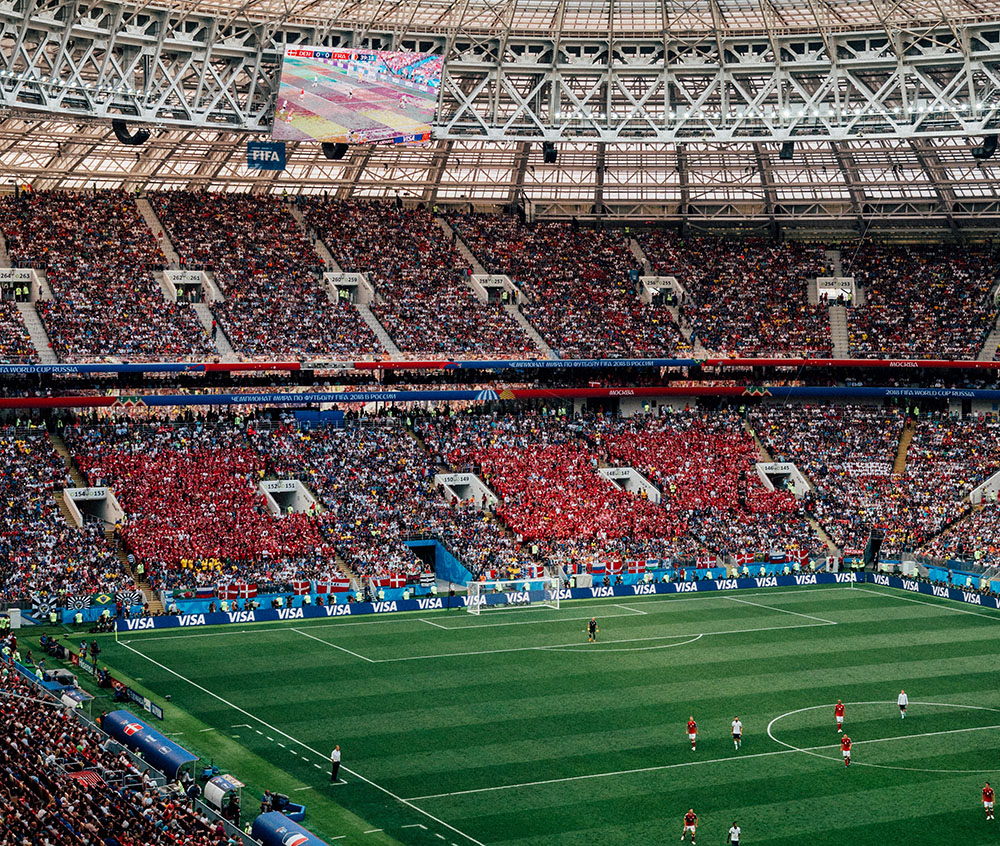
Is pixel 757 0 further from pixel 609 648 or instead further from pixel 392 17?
pixel 609 648

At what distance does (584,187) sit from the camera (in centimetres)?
8725

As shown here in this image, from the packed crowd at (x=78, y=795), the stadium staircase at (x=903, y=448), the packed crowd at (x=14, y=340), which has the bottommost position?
the packed crowd at (x=78, y=795)

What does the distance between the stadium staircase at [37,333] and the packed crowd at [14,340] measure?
0.28 meters

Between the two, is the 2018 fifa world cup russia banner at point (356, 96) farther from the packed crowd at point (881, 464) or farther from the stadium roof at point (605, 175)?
the packed crowd at point (881, 464)

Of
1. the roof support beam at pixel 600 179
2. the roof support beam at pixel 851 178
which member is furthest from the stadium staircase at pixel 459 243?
the roof support beam at pixel 851 178

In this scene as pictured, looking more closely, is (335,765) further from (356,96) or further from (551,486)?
(356,96)

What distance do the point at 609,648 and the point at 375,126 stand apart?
2887cm

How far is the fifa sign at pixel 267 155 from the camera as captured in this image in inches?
2837

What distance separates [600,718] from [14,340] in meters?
38.6

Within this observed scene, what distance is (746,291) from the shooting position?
85688 mm

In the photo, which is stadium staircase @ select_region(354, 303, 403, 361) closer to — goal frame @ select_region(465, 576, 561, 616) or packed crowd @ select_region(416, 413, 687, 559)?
packed crowd @ select_region(416, 413, 687, 559)

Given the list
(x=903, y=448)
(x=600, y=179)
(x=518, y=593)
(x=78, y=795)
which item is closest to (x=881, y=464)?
(x=903, y=448)


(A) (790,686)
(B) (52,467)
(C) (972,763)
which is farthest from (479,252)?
(C) (972,763)

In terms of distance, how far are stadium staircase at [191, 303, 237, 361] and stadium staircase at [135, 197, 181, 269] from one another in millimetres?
4116
